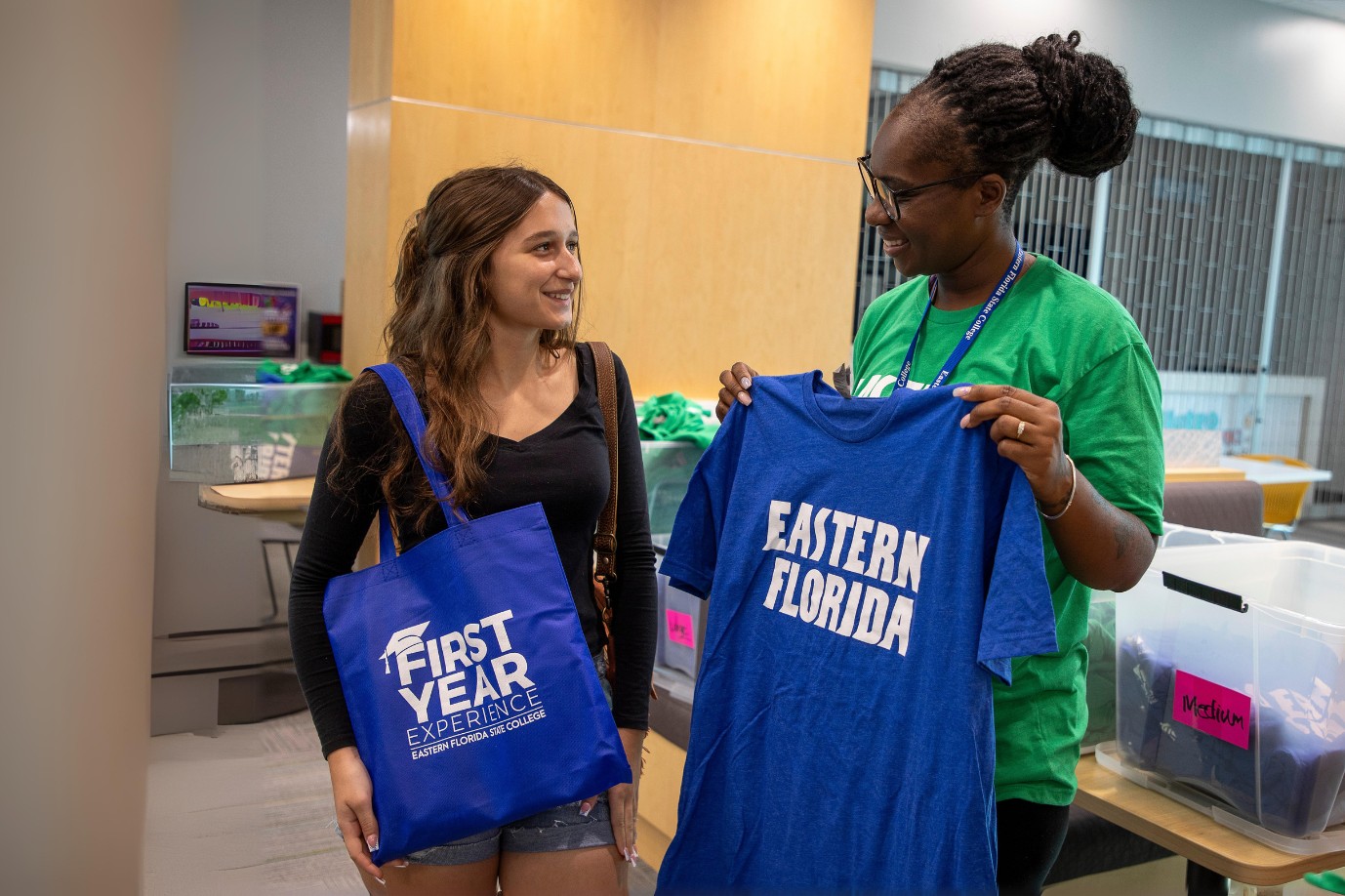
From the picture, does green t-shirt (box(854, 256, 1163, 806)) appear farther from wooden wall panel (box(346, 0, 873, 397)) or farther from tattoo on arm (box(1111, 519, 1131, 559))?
wooden wall panel (box(346, 0, 873, 397))

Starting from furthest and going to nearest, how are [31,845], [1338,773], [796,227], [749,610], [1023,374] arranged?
1. [796,227]
2. [1338,773]
3. [749,610]
4. [1023,374]
5. [31,845]

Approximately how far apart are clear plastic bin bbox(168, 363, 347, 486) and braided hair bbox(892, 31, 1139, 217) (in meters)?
2.84

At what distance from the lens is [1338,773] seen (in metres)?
1.74

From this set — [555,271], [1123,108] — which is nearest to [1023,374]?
[1123,108]

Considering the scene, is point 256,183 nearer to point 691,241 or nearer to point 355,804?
point 691,241

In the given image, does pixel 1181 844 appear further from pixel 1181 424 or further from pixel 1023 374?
pixel 1181 424

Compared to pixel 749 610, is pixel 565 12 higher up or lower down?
higher up

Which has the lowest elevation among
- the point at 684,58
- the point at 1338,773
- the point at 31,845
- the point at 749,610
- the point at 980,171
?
the point at 1338,773

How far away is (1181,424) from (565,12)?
214 inches

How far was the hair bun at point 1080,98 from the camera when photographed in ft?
4.13

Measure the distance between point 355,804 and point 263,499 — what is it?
105 inches

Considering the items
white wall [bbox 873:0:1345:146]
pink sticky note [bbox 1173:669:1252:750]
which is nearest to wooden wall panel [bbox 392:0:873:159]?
white wall [bbox 873:0:1345:146]

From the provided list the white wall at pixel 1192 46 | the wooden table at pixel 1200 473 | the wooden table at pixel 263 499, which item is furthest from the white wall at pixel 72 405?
the white wall at pixel 1192 46

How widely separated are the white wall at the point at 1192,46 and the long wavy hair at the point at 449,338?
574cm
